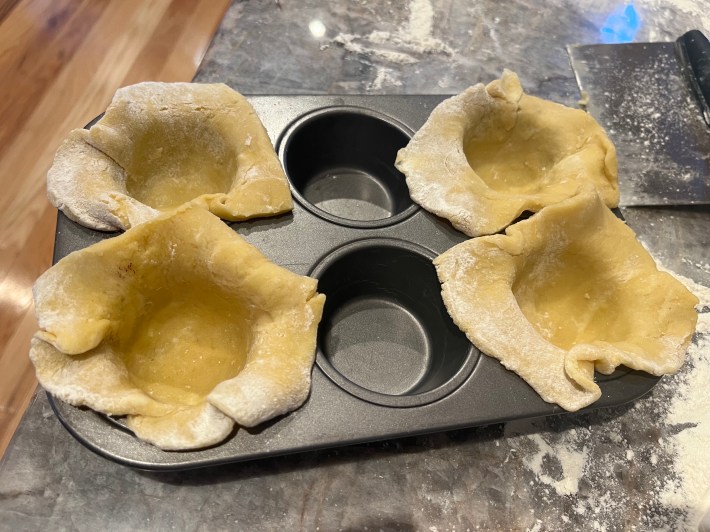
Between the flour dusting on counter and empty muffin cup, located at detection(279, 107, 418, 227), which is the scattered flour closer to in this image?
empty muffin cup, located at detection(279, 107, 418, 227)

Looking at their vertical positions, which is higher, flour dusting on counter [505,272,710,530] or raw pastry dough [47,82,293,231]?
raw pastry dough [47,82,293,231]

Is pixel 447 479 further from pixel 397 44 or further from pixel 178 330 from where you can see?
pixel 397 44

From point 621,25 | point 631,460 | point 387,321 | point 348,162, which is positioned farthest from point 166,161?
point 621,25

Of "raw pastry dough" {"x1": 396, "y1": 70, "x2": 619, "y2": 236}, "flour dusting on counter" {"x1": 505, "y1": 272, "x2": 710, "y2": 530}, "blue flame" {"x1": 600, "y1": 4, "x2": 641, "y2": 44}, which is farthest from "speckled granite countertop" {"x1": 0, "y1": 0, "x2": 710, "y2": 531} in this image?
"blue flame" {"x1": 600, "y1": 4, "x2": 641, "y2": 44}

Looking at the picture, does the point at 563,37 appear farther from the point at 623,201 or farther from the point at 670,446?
the point at 670,446

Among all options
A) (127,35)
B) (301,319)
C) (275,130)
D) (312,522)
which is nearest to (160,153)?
(275,130)

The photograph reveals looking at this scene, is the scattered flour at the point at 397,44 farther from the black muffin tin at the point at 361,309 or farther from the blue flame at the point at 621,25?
the blue flame at the point at 621,25
